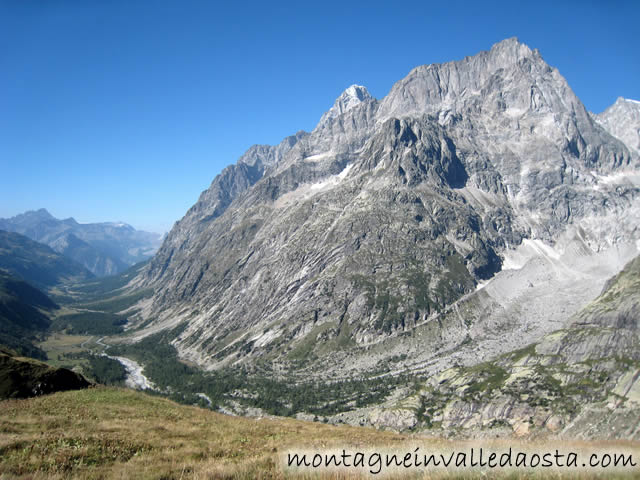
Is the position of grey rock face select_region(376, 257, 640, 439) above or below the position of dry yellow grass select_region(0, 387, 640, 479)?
below

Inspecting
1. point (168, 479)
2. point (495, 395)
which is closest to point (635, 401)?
point (495, 395)

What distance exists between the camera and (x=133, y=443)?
64.5 ft

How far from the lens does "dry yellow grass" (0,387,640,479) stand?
13453 mm

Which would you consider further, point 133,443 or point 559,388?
point 559,388

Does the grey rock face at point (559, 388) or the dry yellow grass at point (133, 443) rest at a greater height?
the dry yellow grass at point (133, 443)

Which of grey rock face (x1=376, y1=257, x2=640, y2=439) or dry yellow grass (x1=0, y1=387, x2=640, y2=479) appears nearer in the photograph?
dry yellow grass (x1=0, y1=387, x2=640, y2=479)

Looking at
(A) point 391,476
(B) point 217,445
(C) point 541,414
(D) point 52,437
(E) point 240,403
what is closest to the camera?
(A) point 391,476

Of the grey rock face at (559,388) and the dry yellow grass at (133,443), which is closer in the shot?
the dry yellow grass at (133,443)

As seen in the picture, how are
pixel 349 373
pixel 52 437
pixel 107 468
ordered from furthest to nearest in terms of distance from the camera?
pixel 349 373, pixel 52 437, pixel 107 468

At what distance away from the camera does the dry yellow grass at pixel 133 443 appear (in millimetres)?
13453

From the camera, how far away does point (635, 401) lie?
298 feet

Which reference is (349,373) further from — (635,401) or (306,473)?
(306,473)

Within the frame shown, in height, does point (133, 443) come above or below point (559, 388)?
above

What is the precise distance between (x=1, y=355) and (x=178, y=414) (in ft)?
65.2
